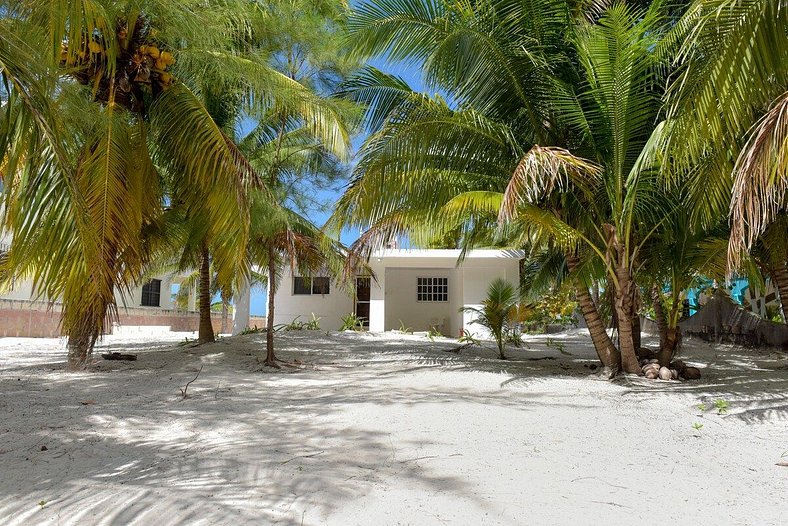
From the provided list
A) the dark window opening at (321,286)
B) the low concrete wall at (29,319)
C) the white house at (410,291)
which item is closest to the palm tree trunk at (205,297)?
the low concrete wall at (29,319)

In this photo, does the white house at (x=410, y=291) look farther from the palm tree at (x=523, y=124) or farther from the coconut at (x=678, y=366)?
the coconut at (x=678, y=366)

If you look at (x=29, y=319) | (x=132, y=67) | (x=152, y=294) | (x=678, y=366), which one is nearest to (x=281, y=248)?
(x=132, y=67)

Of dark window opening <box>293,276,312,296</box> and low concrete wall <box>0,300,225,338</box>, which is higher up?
dark window opening <box>293,276,312,296</box>

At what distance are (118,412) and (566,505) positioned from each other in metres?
3.86

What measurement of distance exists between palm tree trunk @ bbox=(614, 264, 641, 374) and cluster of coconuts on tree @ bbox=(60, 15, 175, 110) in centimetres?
628

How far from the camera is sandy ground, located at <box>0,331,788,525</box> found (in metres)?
2.91

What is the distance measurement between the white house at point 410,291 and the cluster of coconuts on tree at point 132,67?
30.9 ft

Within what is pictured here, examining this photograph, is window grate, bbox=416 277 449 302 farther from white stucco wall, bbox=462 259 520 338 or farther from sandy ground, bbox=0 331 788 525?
sandy ground, bbox=0 331 788 525

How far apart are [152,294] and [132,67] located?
62.6 feet

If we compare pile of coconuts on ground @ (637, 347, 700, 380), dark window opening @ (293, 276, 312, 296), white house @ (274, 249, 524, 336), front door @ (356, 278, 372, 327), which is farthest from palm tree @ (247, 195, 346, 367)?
front door @ (356, 278, 372, 327)

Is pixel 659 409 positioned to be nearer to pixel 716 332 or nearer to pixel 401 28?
pixel 401 28

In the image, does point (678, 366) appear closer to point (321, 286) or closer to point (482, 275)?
point (482, 275)

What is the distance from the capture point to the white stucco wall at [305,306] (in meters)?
18.2

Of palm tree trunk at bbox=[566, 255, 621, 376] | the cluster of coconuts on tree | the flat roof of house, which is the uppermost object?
the cluster of coconuts on tree
